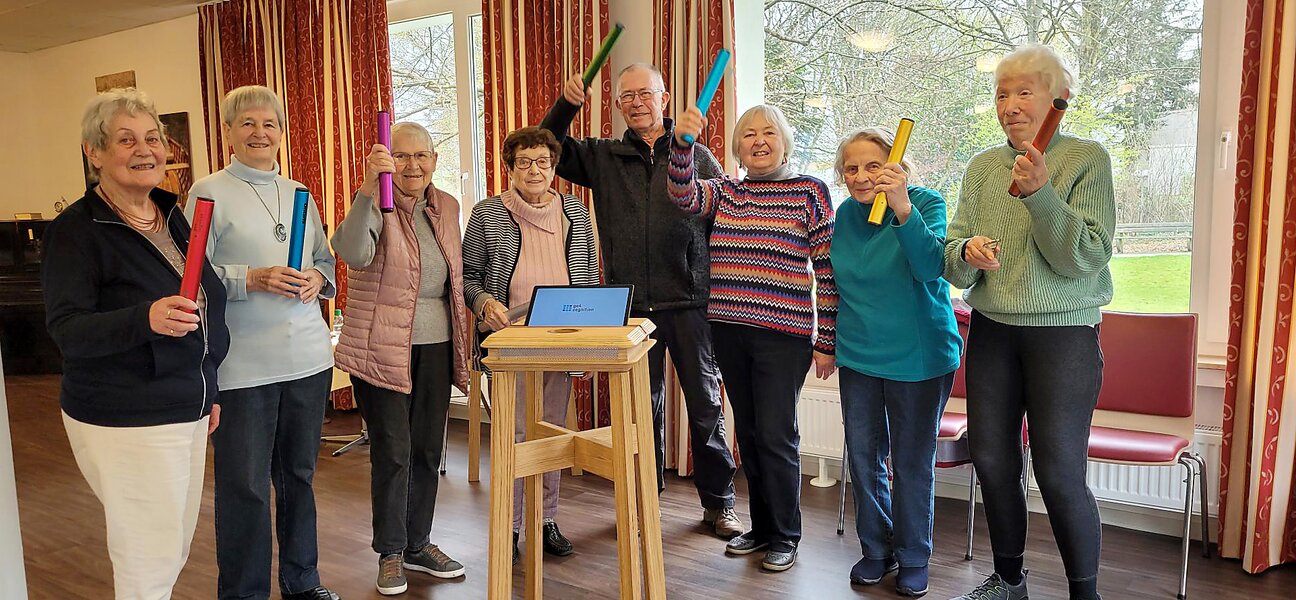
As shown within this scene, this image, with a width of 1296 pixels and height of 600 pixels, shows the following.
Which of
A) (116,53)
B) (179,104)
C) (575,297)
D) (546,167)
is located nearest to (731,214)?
(546,167)

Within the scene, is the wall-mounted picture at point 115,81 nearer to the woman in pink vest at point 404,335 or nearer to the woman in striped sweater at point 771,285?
the woman in pink vest at point 404,335

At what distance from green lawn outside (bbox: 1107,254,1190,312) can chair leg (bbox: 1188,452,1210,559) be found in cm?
60

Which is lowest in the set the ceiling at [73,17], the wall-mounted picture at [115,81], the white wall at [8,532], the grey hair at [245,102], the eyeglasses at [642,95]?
the white wall at [8,532]

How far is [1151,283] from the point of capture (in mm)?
3225

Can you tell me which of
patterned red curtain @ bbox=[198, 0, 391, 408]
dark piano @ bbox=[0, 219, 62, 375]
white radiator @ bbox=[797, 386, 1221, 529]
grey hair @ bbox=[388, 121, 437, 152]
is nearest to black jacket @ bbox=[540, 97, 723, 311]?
grey hair @ bbox=[388, 121, 437, 152]

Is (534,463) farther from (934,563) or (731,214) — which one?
(934,563)

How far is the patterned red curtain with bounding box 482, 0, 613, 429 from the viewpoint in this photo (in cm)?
408

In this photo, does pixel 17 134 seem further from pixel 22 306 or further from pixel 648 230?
pixel 648 230

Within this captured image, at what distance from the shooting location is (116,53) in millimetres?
6711

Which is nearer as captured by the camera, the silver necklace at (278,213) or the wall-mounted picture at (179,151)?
the silver necklace at (278,213)

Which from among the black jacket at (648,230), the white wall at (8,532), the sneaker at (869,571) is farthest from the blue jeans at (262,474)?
the sneaker at (869,571)

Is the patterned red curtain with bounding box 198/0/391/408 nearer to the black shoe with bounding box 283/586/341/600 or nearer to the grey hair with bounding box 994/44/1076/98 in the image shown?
the black shoe with bounding box 283/586/341/600

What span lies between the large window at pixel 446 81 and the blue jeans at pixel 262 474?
265cm

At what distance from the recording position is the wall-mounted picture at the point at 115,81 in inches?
261
